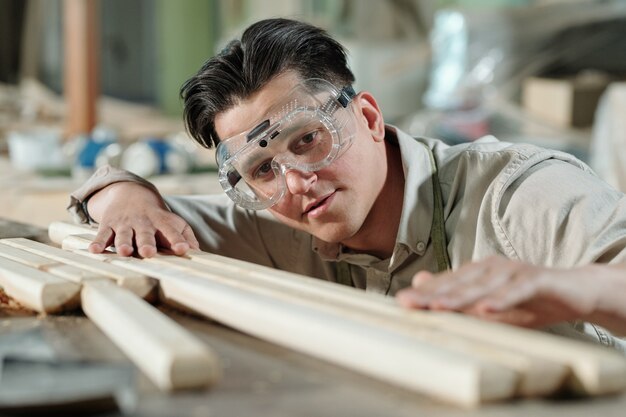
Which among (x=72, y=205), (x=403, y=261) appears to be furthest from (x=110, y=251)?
(x=403, y=261)

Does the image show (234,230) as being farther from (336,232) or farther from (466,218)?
(466,218)

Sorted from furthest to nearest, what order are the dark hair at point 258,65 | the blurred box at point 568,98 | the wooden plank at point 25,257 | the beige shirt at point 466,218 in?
1. the blurred box at point 568,98
2. the dark hair at point 258,65
3. the wooden plank at point 25,257
4. the beige shirt at point 466,218

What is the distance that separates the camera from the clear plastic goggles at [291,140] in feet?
7.26

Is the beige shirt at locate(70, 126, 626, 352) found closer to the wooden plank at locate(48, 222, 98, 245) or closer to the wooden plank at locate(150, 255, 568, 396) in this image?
the wooden plank at locate(48, 222, 98, 245)

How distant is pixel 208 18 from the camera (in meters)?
10.3

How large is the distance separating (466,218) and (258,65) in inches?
25.9

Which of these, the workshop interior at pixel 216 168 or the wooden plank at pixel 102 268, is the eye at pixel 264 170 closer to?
the workshop interior at pixel 216 168

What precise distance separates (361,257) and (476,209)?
1.25ft

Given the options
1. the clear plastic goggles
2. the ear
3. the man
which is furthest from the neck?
the clear plastic goggles

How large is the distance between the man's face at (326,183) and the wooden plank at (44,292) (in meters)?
0.65

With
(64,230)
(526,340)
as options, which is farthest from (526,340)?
(64,230)

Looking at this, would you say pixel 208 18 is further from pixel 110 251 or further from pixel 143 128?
pixel 110 251

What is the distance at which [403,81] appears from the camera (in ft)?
27.3

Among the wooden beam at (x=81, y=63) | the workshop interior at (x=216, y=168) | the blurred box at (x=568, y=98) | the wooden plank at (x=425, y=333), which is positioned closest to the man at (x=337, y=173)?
the workshop interior at (x=216, y=168)
